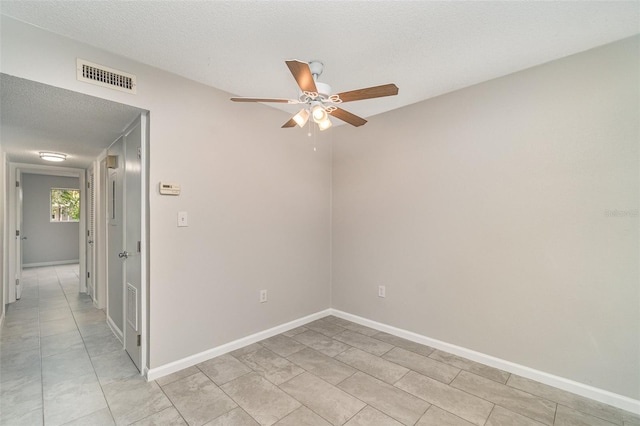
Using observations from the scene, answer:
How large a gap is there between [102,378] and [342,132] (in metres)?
3.42

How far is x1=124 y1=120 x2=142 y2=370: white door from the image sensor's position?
93.4 inches

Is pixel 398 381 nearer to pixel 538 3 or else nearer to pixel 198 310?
pixel 198 310

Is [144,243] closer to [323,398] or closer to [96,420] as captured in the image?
[96,420]

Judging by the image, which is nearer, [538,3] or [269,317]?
[538,3]

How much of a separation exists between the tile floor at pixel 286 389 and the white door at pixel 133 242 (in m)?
0.24

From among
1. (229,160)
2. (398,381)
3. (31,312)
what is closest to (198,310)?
(229,160)

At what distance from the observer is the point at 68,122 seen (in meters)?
2.49

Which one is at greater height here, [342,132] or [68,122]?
[342,132]

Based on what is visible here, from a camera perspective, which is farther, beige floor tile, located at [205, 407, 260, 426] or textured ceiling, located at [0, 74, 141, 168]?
textured ceiling, located at [0, 74, 141, 168]

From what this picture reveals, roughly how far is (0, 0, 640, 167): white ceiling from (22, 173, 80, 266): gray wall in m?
7.83

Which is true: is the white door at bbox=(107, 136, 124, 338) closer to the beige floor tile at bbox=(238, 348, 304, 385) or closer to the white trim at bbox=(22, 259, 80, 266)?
the beige floor tile at bbox=(238, 348, 304, 385)

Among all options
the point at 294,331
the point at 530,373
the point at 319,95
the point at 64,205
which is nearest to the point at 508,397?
the point at 530,373

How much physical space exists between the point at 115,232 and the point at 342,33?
311 centimetres

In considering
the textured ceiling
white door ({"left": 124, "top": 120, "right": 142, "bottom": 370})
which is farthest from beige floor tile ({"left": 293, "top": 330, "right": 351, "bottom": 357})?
the textured ceiling
